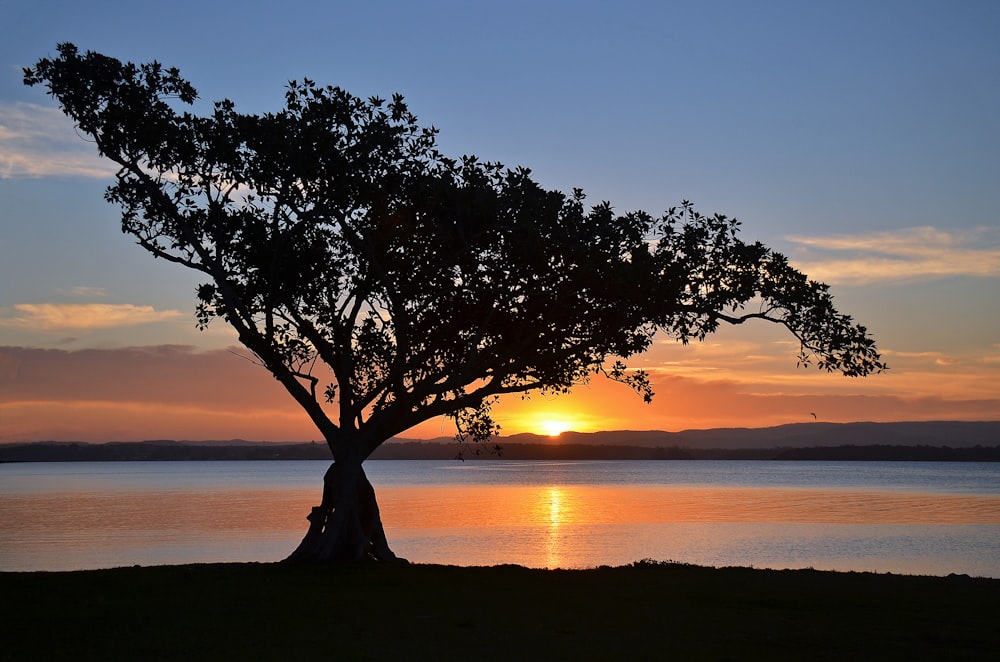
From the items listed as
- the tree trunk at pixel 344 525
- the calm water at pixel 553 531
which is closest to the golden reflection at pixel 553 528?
the calm water at pixel 553 531

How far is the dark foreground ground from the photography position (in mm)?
16734

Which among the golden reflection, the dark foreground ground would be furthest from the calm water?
the dark foreground ground

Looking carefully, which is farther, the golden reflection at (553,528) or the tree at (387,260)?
the golden reflection at (553,528)

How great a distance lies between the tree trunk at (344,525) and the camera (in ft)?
100

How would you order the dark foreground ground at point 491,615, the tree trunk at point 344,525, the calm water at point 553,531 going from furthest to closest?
the calm water at point 553,531
the tree trunk at point 344,525
the dark foreground ground at point 491,615

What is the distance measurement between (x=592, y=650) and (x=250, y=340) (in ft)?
57.1

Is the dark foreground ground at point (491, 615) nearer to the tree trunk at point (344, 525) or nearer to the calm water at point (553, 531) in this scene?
the tree trunk at point (344, 525)

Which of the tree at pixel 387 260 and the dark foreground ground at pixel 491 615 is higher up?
the tree at pixel 387 260

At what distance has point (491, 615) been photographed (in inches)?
796

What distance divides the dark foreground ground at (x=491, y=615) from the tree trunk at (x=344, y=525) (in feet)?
9.09

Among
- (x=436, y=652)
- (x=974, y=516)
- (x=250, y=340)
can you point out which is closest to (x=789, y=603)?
(x=436, y=652)

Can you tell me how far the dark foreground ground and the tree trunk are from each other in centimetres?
277

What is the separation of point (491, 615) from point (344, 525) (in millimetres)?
11706

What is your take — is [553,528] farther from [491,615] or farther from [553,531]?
[491,615]
